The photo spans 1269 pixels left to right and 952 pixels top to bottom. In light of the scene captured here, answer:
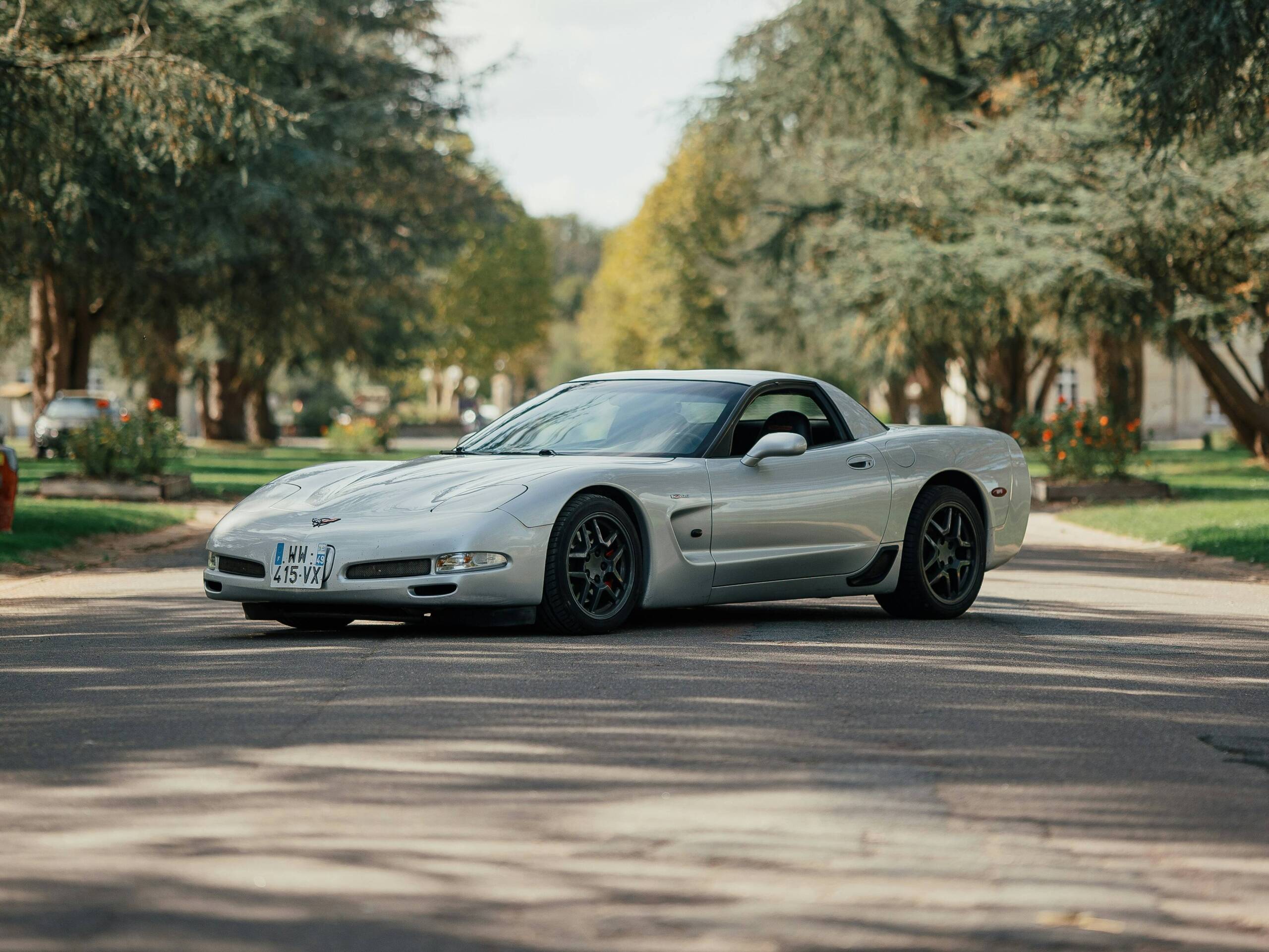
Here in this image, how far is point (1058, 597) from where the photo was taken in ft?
41.3

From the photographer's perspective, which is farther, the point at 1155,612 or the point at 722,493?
the point at 1155,612

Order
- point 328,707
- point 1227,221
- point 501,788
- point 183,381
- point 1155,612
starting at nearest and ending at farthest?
point 501,788 < point 328,707 < point 1155,612 < point 1227,221 < point 183,381

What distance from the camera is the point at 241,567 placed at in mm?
9297

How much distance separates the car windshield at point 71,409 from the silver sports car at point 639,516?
30.4m

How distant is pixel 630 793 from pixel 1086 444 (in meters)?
21.7

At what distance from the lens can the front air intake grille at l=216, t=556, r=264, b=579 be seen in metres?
9.16

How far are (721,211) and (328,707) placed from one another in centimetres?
7536

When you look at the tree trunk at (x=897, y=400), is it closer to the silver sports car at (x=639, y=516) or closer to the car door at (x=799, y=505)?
the silver sports car at (x=639, y=516)

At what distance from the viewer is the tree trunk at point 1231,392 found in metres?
29.3

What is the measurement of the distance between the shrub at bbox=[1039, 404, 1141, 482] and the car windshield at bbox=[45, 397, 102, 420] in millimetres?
21415

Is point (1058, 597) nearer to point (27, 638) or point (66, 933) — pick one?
point (27, 638)

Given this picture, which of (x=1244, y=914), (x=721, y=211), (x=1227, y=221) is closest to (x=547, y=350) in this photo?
(x=721, y=211)

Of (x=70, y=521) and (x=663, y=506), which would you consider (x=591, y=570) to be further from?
(x=70, y=521)

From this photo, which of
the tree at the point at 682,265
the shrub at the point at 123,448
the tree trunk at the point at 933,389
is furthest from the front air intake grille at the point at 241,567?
the tree at the point at 682,265
